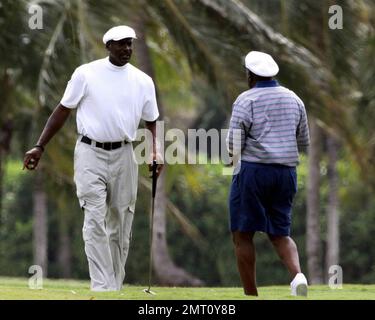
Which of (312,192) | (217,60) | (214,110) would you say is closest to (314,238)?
(312,192)

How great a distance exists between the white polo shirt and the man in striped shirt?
910 mm

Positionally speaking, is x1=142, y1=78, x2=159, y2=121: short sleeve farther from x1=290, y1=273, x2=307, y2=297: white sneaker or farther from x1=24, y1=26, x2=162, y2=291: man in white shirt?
x1=290, y1=273, x2=307, y2=297: white sneaker

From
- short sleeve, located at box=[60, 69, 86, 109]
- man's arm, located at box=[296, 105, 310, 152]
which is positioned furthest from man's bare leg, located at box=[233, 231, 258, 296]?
short sleeve, located at box=[60, 69, 86, 109]

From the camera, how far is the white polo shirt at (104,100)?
9.79 meters

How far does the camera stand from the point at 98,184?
9836mm

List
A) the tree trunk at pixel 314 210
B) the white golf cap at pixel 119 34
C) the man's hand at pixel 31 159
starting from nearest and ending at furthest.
→ the man's hand at pixel 31 159 → the white golf cap at pixel 119 34 → the tree trunk at pixel 314 210

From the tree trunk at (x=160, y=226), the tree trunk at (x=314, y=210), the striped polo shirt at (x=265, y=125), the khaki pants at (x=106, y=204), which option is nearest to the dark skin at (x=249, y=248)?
the striped polo shirt at (x=265, y=125)

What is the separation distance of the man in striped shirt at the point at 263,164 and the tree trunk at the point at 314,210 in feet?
38.0

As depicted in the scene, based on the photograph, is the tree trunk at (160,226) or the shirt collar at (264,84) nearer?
the shirt collar at (264,84)

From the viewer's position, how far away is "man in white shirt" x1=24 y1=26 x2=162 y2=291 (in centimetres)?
977

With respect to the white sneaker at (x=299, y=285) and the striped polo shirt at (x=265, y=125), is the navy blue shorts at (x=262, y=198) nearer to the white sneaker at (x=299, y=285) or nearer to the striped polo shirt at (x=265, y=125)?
the striped polo shirt at (x=265, y=125)

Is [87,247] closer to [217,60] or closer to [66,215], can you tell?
[217,60]

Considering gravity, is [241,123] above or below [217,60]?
below
